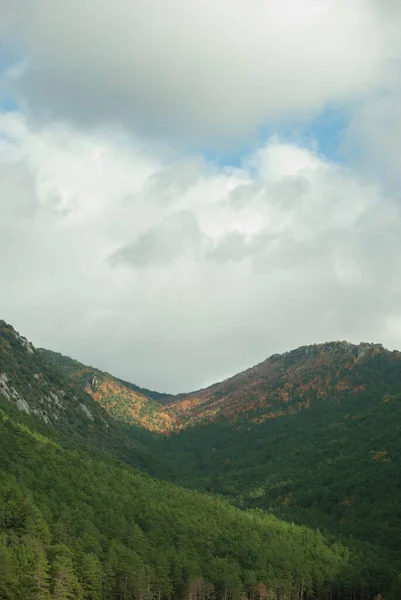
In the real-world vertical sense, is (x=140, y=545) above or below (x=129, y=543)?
below

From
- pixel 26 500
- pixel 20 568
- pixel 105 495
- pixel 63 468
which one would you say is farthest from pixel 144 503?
pixel 20 568

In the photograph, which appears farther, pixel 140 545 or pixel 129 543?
pixel 129 543

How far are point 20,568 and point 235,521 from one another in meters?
94.1

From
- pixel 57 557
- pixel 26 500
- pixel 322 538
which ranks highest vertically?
pixel 26 500

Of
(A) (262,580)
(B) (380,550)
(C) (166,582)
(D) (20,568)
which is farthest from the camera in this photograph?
(B) (380,550)

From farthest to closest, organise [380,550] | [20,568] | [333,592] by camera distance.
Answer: [380,550]
[333,592]
[20,568]

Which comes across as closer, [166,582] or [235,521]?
[166,582]

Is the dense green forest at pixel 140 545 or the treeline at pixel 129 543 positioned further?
the dense green forest at pixel 140 545

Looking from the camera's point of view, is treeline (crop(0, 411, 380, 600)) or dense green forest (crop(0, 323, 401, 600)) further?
dense green forest (crop(0, 323, 401, 600))

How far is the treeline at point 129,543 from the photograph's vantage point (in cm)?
10812

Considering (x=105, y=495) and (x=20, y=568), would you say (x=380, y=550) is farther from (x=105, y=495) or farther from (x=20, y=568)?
(x=20, y=568)

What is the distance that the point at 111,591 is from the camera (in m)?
119

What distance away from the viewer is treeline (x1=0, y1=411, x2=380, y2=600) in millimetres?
108125

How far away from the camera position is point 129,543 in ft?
454
